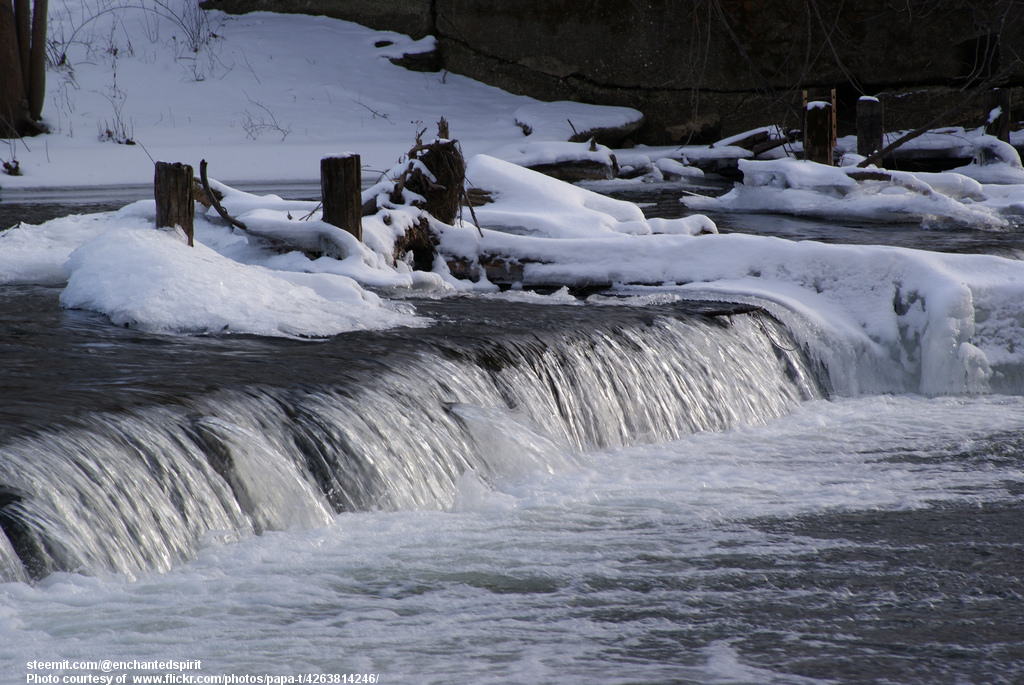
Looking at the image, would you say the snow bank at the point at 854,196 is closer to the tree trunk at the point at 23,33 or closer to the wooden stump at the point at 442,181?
the wooden stump at the point at 442,181

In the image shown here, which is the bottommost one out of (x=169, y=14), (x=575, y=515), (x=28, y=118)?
(x=575, y=515)

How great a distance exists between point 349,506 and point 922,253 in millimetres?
4688

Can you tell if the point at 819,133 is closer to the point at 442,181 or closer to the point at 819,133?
the point at 819,133

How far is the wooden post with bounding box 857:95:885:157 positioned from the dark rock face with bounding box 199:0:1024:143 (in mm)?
3307

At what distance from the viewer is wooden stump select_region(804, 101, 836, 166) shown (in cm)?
1258

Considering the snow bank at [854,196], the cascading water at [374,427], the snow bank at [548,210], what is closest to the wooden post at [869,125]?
the snow bank at [854,196]

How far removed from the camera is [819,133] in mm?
12688

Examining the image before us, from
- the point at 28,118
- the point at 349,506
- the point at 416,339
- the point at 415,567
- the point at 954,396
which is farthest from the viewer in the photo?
the point at 28,118

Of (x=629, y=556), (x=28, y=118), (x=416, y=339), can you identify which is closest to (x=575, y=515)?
(x=629, y=556)

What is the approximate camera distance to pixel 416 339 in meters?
5.47

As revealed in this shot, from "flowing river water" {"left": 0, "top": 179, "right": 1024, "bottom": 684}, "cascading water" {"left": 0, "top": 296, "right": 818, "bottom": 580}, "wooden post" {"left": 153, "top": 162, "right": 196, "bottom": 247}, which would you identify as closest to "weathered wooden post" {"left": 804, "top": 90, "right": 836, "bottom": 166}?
"cascading water" {"left": 0, "top": 296, "right": 818, "bottom": 580}

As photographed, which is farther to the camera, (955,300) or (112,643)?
(955,300)

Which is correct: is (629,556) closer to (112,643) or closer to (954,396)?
(112,643)

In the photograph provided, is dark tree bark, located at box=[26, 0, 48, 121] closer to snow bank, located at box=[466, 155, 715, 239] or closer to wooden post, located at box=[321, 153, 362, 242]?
snow bank, located at box=[466, 155, 715, 239]
